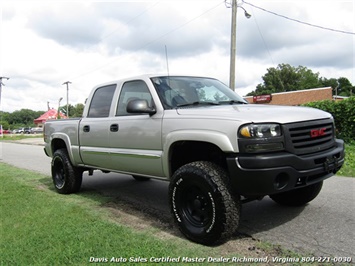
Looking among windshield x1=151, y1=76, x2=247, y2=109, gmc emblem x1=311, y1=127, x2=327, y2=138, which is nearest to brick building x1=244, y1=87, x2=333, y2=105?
windshield x1=151, y1=76, x2=247, y2=109

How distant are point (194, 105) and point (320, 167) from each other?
1.60 m

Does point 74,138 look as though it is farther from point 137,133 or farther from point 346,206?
point 346,206

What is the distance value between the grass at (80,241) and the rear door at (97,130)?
2.45ft

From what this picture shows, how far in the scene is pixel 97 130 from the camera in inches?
208

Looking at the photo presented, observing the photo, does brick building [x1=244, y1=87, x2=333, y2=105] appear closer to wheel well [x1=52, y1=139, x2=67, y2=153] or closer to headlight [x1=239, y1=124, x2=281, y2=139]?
wheel well [x1=52, y1=139, x2=67, y2=153]

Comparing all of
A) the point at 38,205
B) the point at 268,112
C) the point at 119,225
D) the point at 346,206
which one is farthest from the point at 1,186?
the point at 346,206

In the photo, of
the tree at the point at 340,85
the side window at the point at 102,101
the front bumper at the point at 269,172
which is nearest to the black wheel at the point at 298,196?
the front bumper at the point at 269,172

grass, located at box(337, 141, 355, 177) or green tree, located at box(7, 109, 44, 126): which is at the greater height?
green tree, located at box(7, 109, 44, 126)

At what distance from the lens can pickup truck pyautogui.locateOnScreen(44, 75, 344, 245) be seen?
3.27 metres

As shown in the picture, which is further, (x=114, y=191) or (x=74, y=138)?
(x=114, y=191)

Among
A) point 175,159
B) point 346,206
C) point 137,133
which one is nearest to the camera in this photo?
point 175,159

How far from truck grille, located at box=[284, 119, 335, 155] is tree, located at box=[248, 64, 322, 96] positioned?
220ft

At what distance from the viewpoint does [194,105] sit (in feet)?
14.0

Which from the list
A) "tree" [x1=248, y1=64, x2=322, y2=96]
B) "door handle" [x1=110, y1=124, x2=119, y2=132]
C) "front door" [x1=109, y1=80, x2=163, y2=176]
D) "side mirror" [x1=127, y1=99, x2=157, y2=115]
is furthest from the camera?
"tree" [x1=248, y1=64, x2=322, y2=96]
